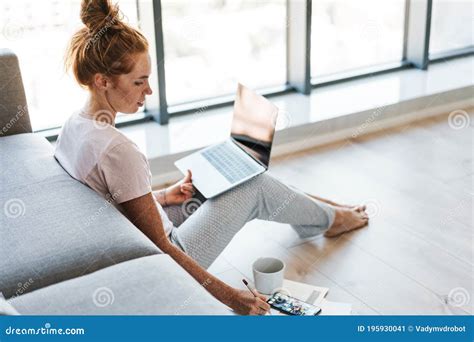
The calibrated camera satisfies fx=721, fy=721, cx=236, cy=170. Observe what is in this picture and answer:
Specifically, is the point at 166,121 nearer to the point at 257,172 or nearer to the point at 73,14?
the point at 73,14

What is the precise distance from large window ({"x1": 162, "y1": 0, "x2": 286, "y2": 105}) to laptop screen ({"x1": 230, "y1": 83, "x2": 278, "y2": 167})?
3.73 feet

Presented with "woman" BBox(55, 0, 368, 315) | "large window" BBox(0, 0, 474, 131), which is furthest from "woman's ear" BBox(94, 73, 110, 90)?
"large window" BBox(0, 0, 474, 131)

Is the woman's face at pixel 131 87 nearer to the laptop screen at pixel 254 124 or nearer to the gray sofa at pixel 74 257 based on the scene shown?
the gray sofa at pixel 74 257

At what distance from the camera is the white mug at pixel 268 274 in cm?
251

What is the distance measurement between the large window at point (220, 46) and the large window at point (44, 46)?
0.29 m

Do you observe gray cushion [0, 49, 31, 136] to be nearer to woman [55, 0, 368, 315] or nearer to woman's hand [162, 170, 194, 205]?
woman [55, 0, 368, 315]

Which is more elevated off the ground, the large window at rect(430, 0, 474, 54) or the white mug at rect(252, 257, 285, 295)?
the large window at rect(430, 0, 474, 54)

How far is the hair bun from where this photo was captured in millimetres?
2080

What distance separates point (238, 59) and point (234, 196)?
1.76 m

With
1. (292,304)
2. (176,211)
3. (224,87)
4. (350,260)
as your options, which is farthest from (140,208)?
(224,87)

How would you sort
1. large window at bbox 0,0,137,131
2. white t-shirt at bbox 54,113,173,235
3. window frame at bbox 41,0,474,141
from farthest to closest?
window frame at bbox 41,0,474,141 < large window at bbox 0,0,137,131 < white t-shirt at bbox 54,113,173,235

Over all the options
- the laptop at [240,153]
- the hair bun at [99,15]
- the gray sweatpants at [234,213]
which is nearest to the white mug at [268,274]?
the gray sweatpants at [234,213]

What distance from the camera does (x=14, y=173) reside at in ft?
7.87

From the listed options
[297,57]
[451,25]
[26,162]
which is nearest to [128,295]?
[26,162]
